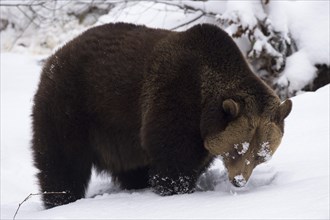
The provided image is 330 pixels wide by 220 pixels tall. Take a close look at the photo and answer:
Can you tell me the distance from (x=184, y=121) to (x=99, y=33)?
1.34 metres

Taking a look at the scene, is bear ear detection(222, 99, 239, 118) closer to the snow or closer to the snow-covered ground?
the snow

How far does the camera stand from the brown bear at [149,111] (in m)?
4.96

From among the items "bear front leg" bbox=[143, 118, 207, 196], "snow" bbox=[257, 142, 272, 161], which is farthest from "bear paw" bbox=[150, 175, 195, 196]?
"snow" bbox=[257, 142, 272, 161]

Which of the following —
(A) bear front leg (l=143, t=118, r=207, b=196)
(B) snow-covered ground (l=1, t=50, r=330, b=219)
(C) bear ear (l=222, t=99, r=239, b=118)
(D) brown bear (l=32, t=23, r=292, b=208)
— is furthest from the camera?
(A) bear front leg (l=143, t=118, r=207, b=196)

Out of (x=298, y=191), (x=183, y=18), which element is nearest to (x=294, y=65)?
(x=183, y=18)

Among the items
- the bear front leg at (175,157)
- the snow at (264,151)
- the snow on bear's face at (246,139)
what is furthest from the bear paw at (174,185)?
the snow at (264,151)

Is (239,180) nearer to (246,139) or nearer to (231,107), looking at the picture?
(246,139)

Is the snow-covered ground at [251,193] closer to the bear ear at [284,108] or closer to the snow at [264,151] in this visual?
the snow at [264,151]

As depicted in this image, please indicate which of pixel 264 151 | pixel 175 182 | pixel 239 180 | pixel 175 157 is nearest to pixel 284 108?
pixel 264 151

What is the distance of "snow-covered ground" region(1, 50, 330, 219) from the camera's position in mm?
3934

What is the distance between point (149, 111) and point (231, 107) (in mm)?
771

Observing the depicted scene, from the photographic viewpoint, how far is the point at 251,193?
4.65m

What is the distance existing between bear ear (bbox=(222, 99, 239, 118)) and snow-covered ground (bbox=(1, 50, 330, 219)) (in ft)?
1.95

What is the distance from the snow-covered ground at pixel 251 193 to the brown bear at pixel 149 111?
27 cm
